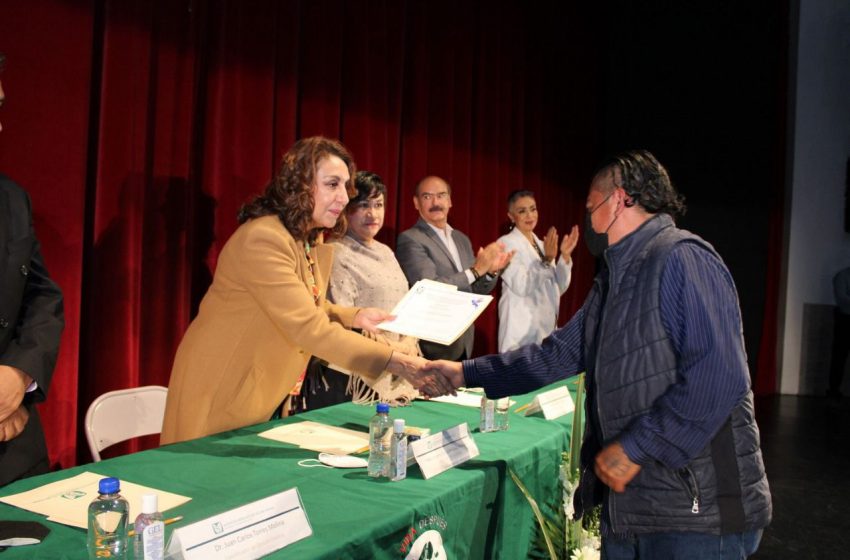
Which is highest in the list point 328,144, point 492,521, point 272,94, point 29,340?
point 272,94

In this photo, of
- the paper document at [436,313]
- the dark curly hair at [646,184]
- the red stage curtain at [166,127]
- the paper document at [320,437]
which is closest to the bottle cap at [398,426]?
the paper document at [320,437]

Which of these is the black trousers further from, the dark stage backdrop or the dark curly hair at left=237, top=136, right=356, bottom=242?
the dark curly hair at left=237, top=136, right=356, bottom=242

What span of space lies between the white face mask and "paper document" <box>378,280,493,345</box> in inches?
15.3

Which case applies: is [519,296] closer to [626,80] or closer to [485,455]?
[485,455]

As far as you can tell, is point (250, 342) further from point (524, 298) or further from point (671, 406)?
point (524, 298)

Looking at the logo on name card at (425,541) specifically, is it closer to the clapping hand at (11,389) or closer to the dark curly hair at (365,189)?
the clapping hand at (11,389)

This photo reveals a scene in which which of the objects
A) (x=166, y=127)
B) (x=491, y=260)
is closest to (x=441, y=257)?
(x=491, y=260)

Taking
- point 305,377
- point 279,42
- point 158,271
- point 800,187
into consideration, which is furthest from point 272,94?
point 800,187

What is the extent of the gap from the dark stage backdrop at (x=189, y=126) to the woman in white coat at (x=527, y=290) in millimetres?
845

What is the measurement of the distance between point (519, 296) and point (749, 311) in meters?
4.52

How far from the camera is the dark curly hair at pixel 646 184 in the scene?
4.95 ft

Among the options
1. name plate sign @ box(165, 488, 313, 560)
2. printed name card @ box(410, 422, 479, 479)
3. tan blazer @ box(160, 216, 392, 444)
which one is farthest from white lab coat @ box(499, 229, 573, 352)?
name plate sign @ box(165, 488, 313, 560)

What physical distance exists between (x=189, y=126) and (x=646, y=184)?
7.84 feet

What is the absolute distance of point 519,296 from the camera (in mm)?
4418
